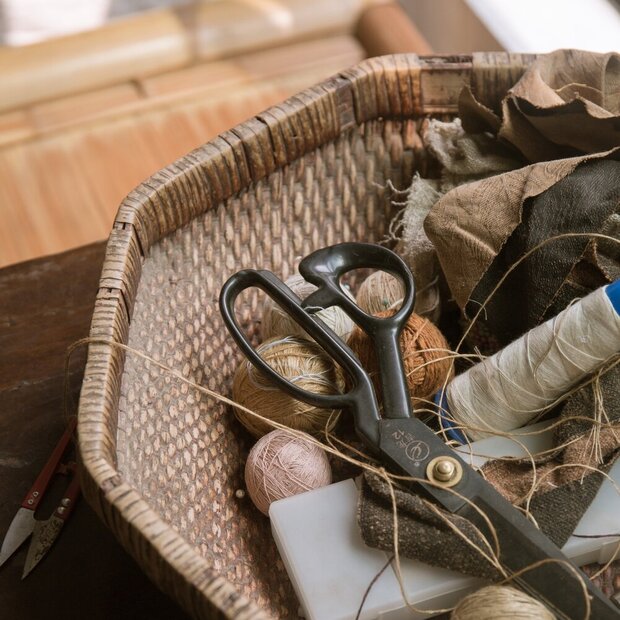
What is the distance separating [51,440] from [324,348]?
244 mm

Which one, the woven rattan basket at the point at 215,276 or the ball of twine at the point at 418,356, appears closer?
the woven rattan basket at the point at 215,276

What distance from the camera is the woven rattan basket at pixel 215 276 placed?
0.48 metres

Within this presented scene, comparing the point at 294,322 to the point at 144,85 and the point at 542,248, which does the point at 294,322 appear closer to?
the point at 542,248

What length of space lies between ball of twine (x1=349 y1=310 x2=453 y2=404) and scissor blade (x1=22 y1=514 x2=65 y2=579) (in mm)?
253

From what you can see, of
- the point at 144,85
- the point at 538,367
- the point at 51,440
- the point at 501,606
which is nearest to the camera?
the point at 501,606

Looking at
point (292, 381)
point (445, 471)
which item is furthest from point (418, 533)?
point (292, 381)

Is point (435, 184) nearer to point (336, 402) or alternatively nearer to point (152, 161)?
point (336, 402)

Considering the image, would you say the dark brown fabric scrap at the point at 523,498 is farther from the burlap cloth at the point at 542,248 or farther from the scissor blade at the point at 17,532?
the scissor blade at the point at 17,532

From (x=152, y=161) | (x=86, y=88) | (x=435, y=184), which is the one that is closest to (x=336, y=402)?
(x=435, y=184)

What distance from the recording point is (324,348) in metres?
0.58

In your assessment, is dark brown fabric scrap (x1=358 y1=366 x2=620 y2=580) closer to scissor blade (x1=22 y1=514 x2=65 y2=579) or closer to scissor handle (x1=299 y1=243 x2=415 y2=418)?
scissor handle (x1=299 y1=243 x2=415 y2=418)

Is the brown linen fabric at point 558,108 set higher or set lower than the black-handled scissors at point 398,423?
higher

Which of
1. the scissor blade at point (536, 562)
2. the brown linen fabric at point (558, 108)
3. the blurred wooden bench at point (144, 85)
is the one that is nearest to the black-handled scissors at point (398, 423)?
the scissor blade at point (536, 562)

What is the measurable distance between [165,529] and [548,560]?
0.68 feet
